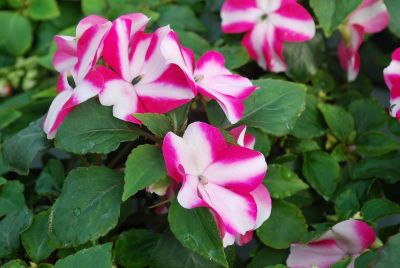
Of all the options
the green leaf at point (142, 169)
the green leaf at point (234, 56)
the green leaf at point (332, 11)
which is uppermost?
the green leaf at point (332, 11)

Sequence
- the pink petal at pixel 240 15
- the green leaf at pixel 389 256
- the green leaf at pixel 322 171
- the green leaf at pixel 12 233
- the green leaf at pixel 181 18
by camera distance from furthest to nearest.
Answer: the green leaf at pixel 181 18 → the pink petal at pixel 240 15 → the green leaf at pixel 322 171 → the green leaf at pixel 12 233 → the green leaf at pixel 389 256

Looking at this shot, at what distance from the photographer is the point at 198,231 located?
28.5 inches

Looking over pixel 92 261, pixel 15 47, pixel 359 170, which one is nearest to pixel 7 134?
pixel 15 47

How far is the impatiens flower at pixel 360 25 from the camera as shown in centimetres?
111

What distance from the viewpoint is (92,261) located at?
691 mm

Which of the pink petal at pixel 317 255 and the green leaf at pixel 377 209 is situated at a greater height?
the green leaf at pixel 377 209

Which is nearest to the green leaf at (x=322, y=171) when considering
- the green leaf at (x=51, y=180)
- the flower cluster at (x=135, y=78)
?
the flower cluster at (x=135, y=78)

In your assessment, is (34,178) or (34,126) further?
(34,178)

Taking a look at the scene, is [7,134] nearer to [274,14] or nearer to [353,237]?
[274,14]

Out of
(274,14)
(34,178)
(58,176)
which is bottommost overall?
(34,178)

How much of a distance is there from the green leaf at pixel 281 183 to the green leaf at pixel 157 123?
0.20 m

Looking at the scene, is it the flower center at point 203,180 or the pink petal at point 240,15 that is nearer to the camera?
the flower center at point 203,180

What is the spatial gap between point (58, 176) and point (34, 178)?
0.17 metres

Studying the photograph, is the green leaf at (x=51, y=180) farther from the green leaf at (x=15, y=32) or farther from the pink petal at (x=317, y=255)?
the green leaf at (x=15, y=32)
